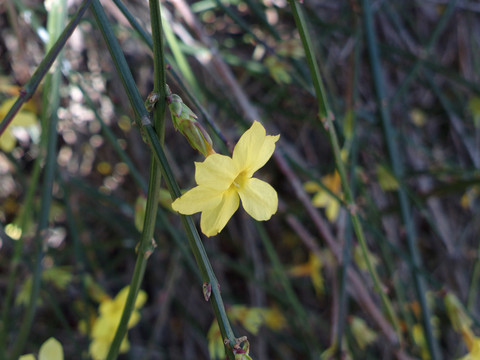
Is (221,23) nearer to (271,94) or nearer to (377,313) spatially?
(271,94)

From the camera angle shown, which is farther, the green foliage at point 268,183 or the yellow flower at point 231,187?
the green foliage at point 268,183

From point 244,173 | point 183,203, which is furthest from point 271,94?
point 183,203

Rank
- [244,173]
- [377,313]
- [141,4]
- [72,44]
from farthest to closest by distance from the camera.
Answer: [72,44] < [141,4] < [377,313] < [244,173]

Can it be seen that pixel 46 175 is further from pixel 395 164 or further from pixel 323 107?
pixel 395 164

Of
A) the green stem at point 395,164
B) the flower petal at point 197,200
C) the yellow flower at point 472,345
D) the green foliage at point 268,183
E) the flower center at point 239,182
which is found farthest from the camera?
the green foliage at point 268,183

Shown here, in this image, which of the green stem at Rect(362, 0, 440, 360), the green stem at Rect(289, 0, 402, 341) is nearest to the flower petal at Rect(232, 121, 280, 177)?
the green stem at Rect(289, 0, 402, 341)

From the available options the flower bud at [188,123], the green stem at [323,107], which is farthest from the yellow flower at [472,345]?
the flower bud at [188,123]

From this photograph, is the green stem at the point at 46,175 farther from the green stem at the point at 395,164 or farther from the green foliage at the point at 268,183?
the green stem at the point at 395,164

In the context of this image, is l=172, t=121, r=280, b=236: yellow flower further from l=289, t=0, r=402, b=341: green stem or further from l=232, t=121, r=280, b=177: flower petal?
l=289, t=0, r=402, b=341: green stem
